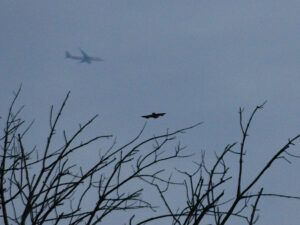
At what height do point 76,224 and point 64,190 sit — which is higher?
point 64,190

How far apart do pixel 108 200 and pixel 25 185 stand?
0.84 meters

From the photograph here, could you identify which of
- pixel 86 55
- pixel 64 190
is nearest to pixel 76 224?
pixel 64 190

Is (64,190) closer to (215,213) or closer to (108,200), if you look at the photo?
(108,200)

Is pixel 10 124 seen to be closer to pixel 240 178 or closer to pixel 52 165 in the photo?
pixel 52 165

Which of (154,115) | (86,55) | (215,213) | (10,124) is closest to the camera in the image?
(215,213)

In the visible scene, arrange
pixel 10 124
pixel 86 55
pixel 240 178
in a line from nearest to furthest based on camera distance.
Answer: pixel 240 178 → pixel 10 124 → pixel 86 55

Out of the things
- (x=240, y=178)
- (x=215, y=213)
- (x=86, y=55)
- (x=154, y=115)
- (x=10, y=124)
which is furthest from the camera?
(x=86, y=55)

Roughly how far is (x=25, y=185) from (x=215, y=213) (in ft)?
6.11

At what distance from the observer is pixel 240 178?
153 inches

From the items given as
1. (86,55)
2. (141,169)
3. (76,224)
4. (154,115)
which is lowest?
(76,224)

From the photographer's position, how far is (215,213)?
4.33 m

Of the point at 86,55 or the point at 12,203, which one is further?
the point at 86,55

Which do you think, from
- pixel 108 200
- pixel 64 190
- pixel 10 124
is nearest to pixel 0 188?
pixel 64 190

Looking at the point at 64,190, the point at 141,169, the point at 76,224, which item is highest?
the point at 141,169
